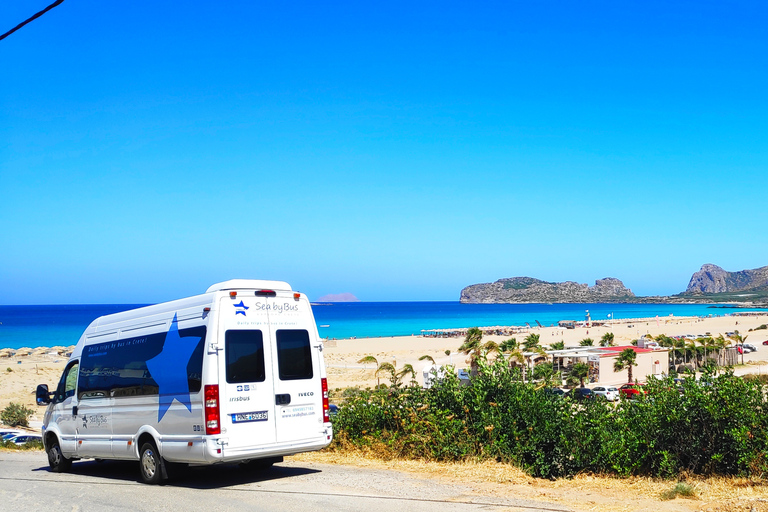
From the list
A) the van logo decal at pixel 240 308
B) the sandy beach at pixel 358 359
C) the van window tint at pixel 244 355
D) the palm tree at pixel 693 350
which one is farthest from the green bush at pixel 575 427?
the palm tree at pixel 693 350

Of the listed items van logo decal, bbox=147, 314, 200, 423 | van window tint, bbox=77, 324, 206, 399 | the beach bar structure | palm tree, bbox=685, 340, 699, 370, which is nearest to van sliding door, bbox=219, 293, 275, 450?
van window tint, bbox=77, 324, 206, 399

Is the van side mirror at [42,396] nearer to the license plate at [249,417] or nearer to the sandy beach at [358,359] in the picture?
the license plate at [249,417]

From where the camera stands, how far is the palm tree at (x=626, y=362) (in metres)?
36.5

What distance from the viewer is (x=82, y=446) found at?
10289 mm

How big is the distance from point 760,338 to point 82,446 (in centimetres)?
7859

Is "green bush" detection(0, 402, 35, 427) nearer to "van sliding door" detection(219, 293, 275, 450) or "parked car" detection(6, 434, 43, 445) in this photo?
"parked car" detection(6, 434, 43, 445)

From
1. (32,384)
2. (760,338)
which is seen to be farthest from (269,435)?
(760,338)

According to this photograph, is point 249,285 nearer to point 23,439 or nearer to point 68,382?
point 68,382

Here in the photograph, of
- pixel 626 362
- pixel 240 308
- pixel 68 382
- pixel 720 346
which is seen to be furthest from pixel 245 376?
pixel 720 346

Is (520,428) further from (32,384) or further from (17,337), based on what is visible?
(17,337)

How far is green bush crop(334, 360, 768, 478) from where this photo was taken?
25.2 ft

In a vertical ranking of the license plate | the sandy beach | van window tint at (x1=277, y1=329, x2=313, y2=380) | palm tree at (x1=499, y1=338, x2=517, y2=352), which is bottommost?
the sandy beach

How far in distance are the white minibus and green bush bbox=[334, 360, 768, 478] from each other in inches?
61.5

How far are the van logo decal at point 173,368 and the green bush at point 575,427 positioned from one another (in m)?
3.24
